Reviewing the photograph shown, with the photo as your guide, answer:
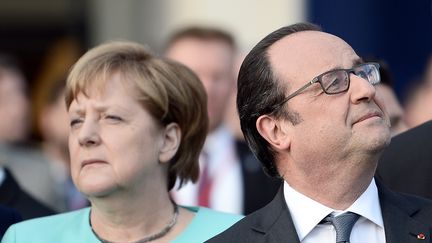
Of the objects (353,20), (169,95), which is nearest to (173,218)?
(169,95)

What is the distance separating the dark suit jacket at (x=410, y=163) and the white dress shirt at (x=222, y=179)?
2092mm

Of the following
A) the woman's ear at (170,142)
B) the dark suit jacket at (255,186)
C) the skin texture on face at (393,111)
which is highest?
the woman's ear at (170,142)

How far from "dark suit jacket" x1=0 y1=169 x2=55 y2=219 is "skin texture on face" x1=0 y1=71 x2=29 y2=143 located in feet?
15.2

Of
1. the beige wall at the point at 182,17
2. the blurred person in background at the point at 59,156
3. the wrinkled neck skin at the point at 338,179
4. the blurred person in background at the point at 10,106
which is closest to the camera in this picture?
the wrinkled neck skin at the point at 338,179

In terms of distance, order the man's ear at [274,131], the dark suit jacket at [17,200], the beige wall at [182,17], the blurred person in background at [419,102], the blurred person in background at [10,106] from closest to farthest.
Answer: the man's ear at [274,131] < the dark suit jacket at [17,200] < the blurred person in background at [419,102] < the blurred person in background at [10,106] < the beige wall at [182,17]

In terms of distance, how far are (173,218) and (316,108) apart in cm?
136

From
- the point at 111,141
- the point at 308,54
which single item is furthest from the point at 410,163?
the point at 111,141

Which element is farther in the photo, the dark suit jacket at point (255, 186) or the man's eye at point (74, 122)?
the dark suit jacket at point (255, 186)

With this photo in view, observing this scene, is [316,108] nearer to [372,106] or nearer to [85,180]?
[372,106]

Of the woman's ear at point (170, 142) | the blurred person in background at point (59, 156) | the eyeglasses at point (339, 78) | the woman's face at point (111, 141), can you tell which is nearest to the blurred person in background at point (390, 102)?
the woman's ear at point (170, 142)

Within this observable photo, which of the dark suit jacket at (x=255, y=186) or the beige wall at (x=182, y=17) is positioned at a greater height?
the dark suit jacket at (x=255, y=186)

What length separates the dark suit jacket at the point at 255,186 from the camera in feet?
25.5

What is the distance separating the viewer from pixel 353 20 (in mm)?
13352

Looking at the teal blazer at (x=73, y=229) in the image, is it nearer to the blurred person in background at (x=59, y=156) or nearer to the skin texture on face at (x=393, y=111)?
the skin texture on face at (x=393, y=111)
